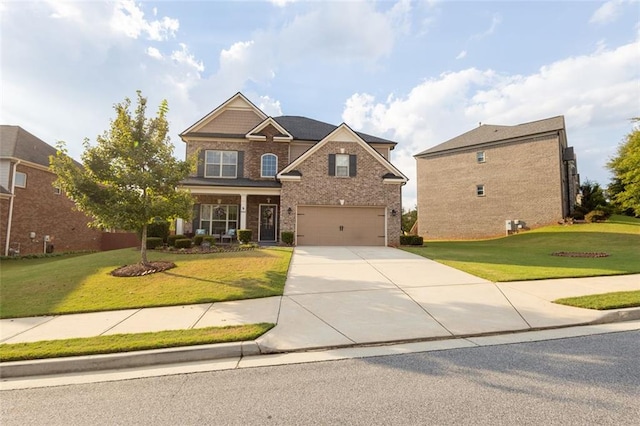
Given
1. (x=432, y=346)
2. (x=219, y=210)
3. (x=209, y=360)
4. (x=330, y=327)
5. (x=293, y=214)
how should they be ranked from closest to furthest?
(x=209, y=360) < (x=432, y=346) < (x=330, y=327) < (x=293, y=214) < (x=219, y=210)

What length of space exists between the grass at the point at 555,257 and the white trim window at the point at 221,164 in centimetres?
1166

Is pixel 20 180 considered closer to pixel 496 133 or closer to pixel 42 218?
pixel 42 218

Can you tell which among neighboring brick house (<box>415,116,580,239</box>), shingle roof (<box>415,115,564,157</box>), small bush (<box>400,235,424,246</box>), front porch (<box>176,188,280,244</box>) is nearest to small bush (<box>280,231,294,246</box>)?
front porch (<box>176,188,280,244</box>)

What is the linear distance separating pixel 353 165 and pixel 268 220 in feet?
20.7

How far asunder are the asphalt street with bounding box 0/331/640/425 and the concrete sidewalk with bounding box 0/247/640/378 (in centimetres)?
87

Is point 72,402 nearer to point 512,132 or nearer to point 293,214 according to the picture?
point 293,214

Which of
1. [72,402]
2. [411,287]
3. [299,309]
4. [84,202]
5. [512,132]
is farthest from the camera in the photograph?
[512,132]

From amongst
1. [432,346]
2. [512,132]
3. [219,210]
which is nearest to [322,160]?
[219,210]

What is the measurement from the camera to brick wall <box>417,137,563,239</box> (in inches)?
980

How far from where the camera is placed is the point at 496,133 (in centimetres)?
2853

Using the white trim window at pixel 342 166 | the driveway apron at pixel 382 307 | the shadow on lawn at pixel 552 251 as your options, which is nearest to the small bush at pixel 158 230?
the driveway apron at pixel 382 307

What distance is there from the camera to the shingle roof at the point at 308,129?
22312 mm

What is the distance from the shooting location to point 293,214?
1819cm

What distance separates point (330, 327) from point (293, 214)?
41.9 feet
